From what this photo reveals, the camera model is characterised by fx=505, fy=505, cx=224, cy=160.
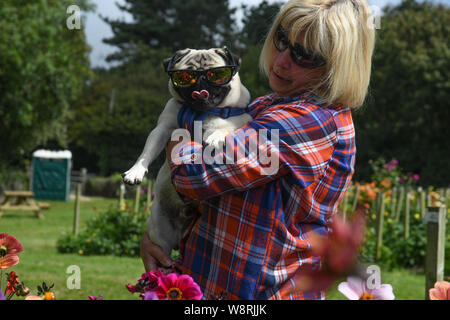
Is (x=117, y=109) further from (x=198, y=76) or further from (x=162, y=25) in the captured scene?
(x=198, y=76)

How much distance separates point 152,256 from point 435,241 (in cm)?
337

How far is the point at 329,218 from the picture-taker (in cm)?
175

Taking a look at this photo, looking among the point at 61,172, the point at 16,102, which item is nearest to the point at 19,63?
the point at 16,102

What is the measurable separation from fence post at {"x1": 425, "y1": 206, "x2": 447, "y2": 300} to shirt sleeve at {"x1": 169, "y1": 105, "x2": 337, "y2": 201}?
3289mm

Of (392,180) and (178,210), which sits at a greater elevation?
(178,210)

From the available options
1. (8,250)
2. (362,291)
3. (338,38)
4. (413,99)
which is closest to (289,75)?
(338,38)

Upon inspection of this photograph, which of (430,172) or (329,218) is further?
→ (430,172)

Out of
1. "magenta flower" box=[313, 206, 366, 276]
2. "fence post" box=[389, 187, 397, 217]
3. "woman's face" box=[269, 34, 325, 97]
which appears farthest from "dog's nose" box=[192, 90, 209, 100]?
"fence post" box=[389, 187, 397, 217]

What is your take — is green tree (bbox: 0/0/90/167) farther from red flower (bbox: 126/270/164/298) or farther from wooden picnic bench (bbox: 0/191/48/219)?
red flower (bbox: 126/270/164/298)

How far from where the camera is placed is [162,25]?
22719 millimetres

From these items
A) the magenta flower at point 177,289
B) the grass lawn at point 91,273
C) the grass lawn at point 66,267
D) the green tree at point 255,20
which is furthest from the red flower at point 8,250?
the grass lawn at point 91,273

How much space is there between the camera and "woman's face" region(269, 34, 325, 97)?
1.75m

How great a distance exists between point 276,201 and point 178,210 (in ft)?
1.96
